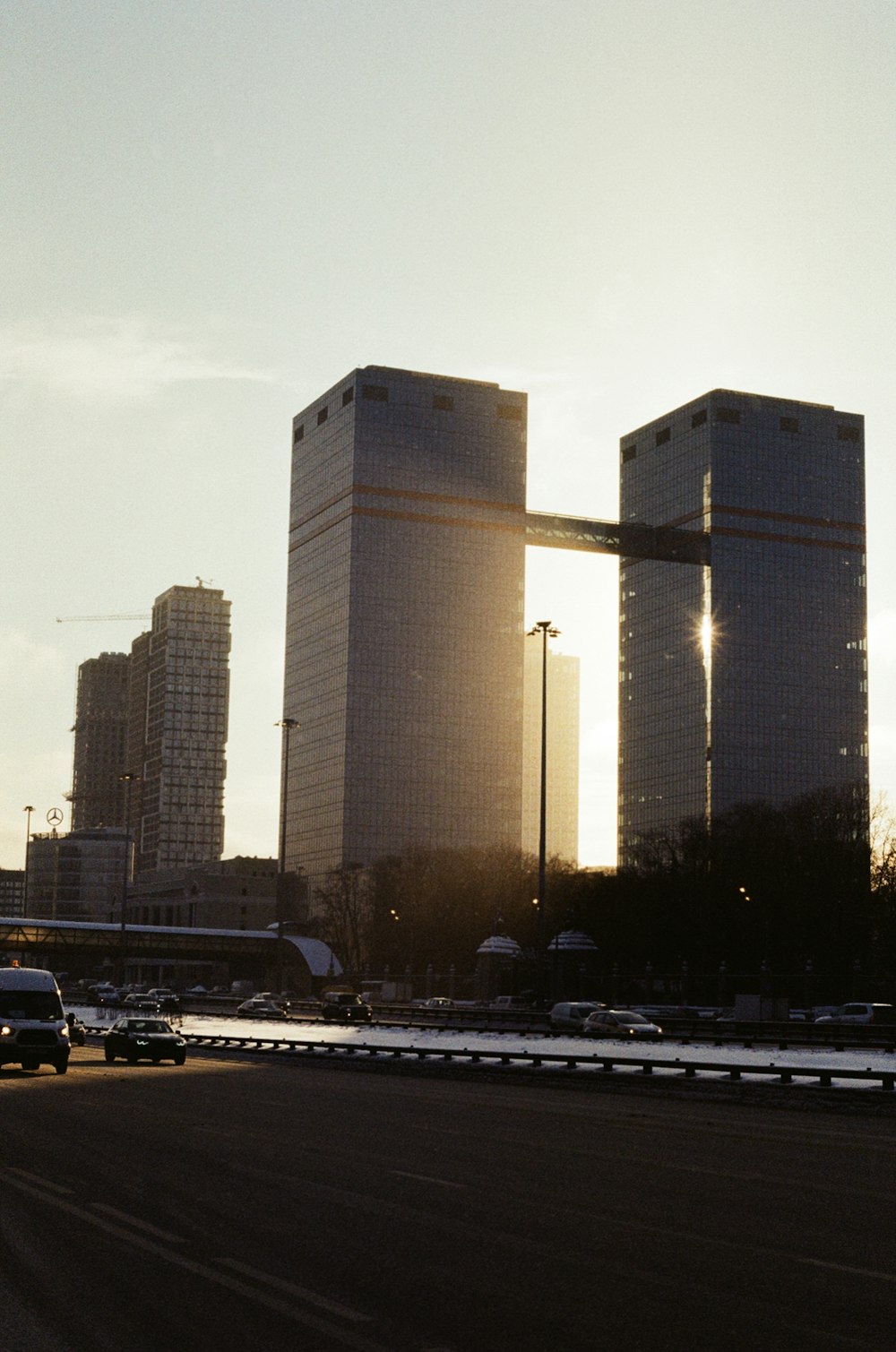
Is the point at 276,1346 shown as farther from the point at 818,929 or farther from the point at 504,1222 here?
the point at 818,929

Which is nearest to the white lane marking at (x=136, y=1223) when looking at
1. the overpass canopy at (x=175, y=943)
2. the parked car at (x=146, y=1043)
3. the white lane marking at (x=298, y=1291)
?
the white lane marking at (x=298, y=1291)

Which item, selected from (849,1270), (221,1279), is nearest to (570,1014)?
(849,1270)

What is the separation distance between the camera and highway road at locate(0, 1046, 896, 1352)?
10.7 metres

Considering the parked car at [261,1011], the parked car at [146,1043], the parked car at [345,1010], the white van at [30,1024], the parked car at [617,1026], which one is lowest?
the parked car at [261,1011]

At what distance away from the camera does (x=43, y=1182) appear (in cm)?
1814

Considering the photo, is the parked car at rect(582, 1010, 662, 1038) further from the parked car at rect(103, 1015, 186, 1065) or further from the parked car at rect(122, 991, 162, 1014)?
the parked car at rect(122, 991, 162, 1014)

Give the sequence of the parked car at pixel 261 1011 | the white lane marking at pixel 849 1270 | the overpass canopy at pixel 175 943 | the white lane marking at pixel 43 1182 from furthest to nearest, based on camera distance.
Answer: the overpass canopy at pixel 175 943, the parked car at pixel 261 1011, the white lane marking at pixel 43 1182, the white lane marking at pixel 849 1270

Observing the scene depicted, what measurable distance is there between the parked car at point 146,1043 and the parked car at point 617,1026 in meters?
25.1

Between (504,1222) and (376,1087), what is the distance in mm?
24656

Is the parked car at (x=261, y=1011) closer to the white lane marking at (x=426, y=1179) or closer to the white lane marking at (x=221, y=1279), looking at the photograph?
the white lane marking at (x=426, y=1179)

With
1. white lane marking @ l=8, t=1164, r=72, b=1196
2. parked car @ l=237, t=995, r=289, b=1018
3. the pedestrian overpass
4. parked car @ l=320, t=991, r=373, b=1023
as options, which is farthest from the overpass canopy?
white lane marking @ l=8, t=1164, r=72, b=1196

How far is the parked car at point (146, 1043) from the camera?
165ft

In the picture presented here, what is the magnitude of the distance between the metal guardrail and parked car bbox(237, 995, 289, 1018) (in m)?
36.8

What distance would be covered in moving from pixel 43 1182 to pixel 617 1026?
5581 centimetres
